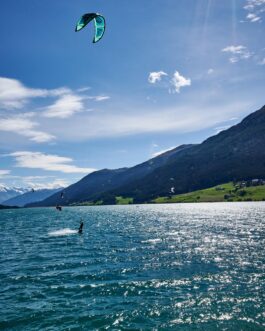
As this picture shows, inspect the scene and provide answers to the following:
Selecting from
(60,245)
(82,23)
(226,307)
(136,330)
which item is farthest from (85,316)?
(60,245)

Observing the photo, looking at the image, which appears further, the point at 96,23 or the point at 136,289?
the point at 136,289

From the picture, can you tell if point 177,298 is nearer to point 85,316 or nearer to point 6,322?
point 85,316

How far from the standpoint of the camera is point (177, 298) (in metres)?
35.2

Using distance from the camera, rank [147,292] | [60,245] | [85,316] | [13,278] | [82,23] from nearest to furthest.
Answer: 1. [82,23]
2. [85,316]
3. [147,292]
4. [13,278]
5. [60,245]

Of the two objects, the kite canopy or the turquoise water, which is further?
the turquoise water

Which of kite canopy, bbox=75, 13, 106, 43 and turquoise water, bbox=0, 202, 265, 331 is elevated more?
kite canopy, bbox=75, 13, 106, 43

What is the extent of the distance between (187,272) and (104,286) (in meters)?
11.6

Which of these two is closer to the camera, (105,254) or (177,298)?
(177,298)

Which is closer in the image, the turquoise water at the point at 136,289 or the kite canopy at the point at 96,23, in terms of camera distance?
the kite canopy at the point at 96,23

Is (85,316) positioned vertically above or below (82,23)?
below

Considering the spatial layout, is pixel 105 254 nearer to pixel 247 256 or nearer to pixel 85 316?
pixel 247 256

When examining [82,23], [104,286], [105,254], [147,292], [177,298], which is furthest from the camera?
[105,254]

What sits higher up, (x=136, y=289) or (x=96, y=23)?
(x=96, y=23)

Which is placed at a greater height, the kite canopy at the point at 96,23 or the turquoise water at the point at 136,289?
the kite canopy at the point at 96,23
